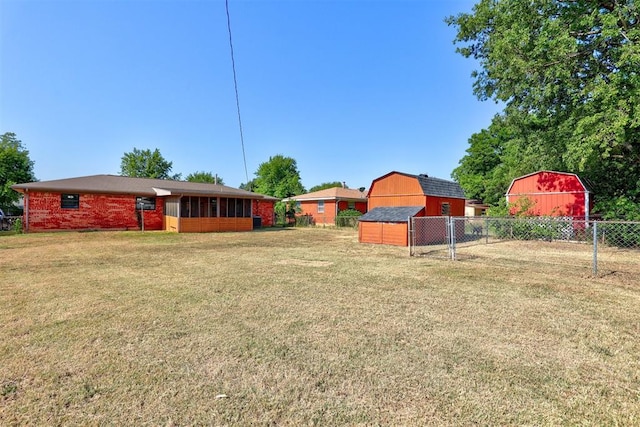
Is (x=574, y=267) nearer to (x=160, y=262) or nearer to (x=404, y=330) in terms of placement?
(x=404, y=330)

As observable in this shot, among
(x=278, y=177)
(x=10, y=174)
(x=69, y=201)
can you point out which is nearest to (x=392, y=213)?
(x=69, y=201)

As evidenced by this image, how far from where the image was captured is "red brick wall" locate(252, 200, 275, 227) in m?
26.4

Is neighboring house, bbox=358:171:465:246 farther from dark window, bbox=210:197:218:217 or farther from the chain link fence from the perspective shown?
dark window, bbox=210:197:218:217

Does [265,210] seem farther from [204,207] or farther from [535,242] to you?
[535,242]

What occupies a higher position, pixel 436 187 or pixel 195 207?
pixel 436 187

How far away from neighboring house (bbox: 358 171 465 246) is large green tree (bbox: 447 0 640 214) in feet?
15.1

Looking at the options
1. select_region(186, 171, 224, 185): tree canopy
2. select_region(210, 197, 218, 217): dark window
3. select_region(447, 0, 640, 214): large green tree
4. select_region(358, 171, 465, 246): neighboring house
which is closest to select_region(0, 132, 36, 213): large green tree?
select_region(210, 197, 218, 217): dark window

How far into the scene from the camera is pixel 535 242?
14648mm

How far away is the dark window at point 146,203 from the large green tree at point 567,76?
20927mm

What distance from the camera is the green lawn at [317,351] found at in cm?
228

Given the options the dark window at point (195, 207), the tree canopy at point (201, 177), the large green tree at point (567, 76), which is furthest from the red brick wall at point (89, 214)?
the tree canopy at point (201, 177)

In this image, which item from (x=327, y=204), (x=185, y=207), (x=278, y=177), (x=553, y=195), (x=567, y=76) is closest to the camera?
(x=567, y=76)

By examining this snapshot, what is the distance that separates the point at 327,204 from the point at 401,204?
40.9ft

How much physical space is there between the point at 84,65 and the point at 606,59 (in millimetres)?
22110
